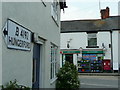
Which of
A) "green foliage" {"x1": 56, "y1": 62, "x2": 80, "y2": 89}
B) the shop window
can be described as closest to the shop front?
the shop window

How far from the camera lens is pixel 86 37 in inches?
860

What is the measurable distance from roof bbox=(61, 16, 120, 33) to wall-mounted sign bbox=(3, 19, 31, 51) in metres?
18.9

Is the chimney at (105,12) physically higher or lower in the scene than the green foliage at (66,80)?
higher

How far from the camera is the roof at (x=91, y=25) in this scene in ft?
73.0

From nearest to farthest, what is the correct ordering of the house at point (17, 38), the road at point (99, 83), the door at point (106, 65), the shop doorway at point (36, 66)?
the house at point (17, 38), the shop doorway at point (36, 66), the road at point (99, 83), the door at point (106, 65)

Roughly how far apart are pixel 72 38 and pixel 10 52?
63.6 ft

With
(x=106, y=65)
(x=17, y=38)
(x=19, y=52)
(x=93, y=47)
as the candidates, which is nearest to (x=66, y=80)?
(x=19, y=52)

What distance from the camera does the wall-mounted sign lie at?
285cm

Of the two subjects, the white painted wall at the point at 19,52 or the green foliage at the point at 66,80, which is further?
the green foliage at the point at 66,80

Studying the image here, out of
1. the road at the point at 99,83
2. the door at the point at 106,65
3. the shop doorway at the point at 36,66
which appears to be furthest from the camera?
the door at the point at 106,65

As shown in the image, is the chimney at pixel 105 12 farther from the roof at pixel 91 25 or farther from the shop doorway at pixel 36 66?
the shop doorway at pixel 36 66

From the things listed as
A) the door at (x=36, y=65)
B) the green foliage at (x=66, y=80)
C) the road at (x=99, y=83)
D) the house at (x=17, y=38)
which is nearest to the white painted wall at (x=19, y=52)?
the house at (x=17, y=38)

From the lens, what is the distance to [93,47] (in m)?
21.5

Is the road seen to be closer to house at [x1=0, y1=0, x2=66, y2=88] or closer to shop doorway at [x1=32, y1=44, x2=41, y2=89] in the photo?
shop doorway at [x1=32, y1=44, x2=41, y2=89]
